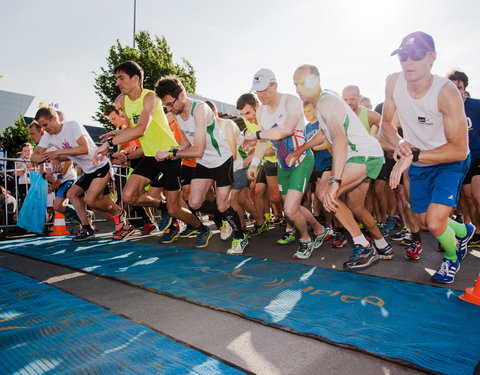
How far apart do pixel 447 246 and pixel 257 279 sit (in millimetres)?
1572

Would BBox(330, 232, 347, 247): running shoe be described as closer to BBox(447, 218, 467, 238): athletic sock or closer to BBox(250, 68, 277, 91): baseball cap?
A: BBox(447, 218, 467, 238): athletic sock

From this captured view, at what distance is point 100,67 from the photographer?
2056cm

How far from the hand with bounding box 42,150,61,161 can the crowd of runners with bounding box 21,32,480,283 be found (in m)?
0.03

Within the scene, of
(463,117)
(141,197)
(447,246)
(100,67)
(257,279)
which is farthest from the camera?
(100,67)

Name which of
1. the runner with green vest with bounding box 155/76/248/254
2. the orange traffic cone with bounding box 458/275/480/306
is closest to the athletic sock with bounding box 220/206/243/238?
the runner with green vest with bounding box 155/76/248/254

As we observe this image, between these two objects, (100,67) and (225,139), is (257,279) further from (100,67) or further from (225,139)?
(100,67)

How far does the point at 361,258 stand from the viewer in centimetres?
328

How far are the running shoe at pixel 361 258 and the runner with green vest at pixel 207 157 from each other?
1407 mm

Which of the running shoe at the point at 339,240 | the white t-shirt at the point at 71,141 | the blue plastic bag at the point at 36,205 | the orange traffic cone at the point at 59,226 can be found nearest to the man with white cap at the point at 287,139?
the running shoe at the point at 339,240

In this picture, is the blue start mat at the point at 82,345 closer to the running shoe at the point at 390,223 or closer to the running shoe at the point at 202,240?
the running shoe at the point at 202,240

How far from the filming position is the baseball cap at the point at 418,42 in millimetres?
2564

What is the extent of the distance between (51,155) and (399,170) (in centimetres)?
477

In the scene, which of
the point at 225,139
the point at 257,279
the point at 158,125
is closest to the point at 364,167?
the point at 257,279

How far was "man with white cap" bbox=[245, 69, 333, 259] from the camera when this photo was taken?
3.80 metres
